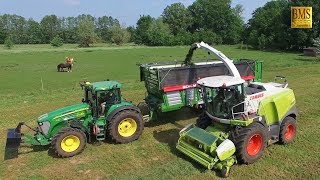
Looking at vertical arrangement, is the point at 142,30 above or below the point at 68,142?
above

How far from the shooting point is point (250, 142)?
9.69 m

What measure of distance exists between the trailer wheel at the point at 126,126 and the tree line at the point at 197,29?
50128mm

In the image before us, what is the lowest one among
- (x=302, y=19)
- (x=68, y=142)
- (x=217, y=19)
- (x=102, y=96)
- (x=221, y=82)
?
(x=68, y=142)

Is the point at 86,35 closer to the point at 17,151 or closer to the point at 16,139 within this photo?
the point at 17,151

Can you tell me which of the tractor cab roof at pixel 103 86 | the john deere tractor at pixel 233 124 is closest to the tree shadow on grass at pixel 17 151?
the tractor cab roof at pixel 103 86

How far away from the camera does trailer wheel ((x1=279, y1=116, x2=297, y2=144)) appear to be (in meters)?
10.8

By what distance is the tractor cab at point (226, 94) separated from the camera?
31.4ft

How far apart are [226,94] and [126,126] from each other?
370 cm

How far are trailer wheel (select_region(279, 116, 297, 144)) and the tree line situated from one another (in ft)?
159

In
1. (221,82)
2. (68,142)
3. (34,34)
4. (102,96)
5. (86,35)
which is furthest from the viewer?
(34,34)

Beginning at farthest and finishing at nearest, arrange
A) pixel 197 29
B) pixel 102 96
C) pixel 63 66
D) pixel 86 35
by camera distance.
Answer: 1. pixel 197 29
2. pixel 86 35
3. pixel 63 66
4. pixel 102 96

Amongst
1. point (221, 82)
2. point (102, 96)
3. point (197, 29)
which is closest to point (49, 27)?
point (197, 29)

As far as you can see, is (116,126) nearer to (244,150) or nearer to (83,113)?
(83,113)

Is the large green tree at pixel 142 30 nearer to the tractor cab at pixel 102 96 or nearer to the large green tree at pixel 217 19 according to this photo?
the large green tree at pixel 217 19
